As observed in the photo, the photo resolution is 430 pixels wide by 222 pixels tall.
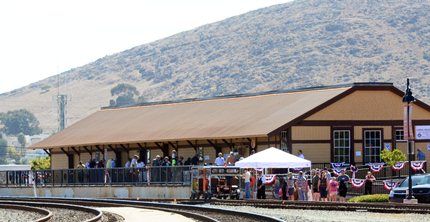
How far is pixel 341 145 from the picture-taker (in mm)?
52625

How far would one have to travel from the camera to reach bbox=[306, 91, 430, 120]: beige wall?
52.8 meters

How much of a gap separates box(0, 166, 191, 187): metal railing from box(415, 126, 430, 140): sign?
12.8 m

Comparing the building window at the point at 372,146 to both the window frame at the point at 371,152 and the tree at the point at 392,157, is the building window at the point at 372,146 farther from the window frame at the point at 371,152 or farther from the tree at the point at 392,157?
the tree at the point at 392,157

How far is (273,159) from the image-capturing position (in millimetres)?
43531

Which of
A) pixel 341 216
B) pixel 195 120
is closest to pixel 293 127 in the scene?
pixel 195 120

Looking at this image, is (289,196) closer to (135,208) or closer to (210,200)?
(210,200)

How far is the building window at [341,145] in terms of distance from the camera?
52.2 m

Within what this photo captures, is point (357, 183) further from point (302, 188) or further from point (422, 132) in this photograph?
point (422, 132)

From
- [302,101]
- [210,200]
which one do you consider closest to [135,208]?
[210,200]

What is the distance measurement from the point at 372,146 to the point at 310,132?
3280 millimetres

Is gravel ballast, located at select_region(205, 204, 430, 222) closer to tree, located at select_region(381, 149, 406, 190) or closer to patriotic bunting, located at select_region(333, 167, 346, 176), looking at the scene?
patriotic bunting, located at select_region(333, 167, 346, 176)

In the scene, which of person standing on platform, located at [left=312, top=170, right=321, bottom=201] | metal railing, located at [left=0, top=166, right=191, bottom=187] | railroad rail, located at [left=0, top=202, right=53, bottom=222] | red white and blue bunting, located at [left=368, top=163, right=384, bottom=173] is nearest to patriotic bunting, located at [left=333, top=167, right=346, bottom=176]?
red white and blue bunting, located at [left=368, top=163, right=384, bottom=173]

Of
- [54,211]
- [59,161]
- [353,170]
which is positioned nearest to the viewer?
[54,211]

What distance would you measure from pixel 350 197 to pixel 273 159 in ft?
12.8
